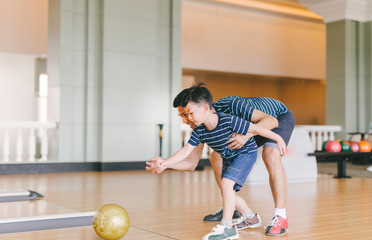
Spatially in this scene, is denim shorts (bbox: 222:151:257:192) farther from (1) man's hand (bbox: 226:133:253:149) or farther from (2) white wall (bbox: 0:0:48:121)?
(2) white wall (bbox: 0:0:48:121)

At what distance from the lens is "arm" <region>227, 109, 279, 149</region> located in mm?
2871

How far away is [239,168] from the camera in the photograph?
2.91m

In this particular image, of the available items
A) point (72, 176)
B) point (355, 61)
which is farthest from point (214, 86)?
point (72, 176)

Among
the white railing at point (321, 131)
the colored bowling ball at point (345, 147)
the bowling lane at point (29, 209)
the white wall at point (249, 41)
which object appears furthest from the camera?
the white wall at point (249, 41)

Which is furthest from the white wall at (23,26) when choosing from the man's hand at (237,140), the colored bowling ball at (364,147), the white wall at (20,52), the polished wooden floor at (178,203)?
the man's hand at (237,140)

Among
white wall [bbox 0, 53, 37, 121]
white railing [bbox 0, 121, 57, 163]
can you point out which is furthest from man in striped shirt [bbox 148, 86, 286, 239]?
white wall [bbox 0, 53, 37, 121]

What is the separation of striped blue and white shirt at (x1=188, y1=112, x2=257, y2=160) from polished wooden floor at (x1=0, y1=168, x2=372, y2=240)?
0.52 metres

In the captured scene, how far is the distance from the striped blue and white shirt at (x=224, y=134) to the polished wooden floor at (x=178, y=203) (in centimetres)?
52

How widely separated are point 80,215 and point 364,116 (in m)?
8.91

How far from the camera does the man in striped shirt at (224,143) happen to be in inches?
109

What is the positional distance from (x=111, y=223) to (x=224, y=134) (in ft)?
2.67

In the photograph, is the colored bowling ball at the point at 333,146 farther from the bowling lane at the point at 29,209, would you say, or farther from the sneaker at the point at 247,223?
the bowling lane at the point at 29,209

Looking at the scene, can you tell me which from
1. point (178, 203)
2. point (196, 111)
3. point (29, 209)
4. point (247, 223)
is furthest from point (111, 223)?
point (178, 203)

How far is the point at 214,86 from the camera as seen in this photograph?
12328mm
